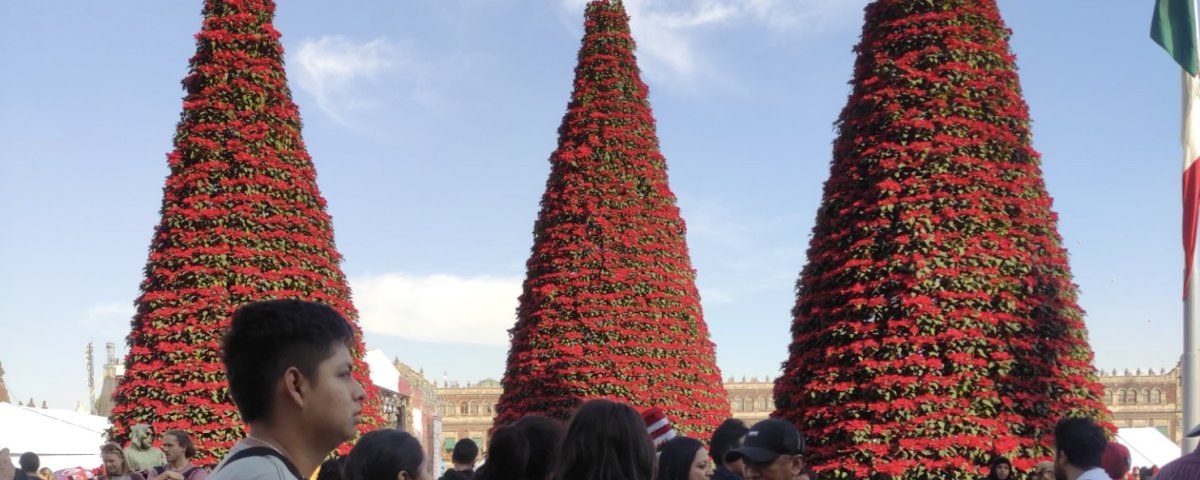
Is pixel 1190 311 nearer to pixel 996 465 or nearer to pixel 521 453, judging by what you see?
pixel 996 465

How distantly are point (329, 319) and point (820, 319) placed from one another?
9134mm

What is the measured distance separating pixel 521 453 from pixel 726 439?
2118 millimetres

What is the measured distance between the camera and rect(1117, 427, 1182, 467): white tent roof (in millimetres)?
26016

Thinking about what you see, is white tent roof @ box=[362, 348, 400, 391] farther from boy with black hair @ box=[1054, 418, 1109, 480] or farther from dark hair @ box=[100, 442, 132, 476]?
boy with black hair @ box=[1054, 418, 1109, 480]

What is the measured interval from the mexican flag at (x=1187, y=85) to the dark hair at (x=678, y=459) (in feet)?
20.5

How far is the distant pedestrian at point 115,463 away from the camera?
296 inches

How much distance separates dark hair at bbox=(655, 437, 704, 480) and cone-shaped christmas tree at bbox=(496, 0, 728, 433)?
11088 mm

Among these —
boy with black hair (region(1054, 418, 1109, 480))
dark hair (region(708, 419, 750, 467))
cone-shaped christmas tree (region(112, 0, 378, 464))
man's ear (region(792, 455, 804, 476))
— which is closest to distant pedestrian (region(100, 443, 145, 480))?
dark hair (region(708, 419, 750, 467))

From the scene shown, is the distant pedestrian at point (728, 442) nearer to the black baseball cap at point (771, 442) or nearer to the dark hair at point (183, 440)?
the black baseball cap at point (771, 442)

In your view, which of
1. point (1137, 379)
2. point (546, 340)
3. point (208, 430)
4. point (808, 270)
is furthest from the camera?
point (1137, 379)

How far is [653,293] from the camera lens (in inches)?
669

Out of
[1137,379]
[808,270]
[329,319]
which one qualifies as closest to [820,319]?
[808,270]

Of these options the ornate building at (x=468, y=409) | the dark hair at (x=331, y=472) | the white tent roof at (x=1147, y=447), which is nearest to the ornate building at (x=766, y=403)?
the ornate building at (x=468, y=409)

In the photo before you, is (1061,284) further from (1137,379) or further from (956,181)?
(1137,379)
